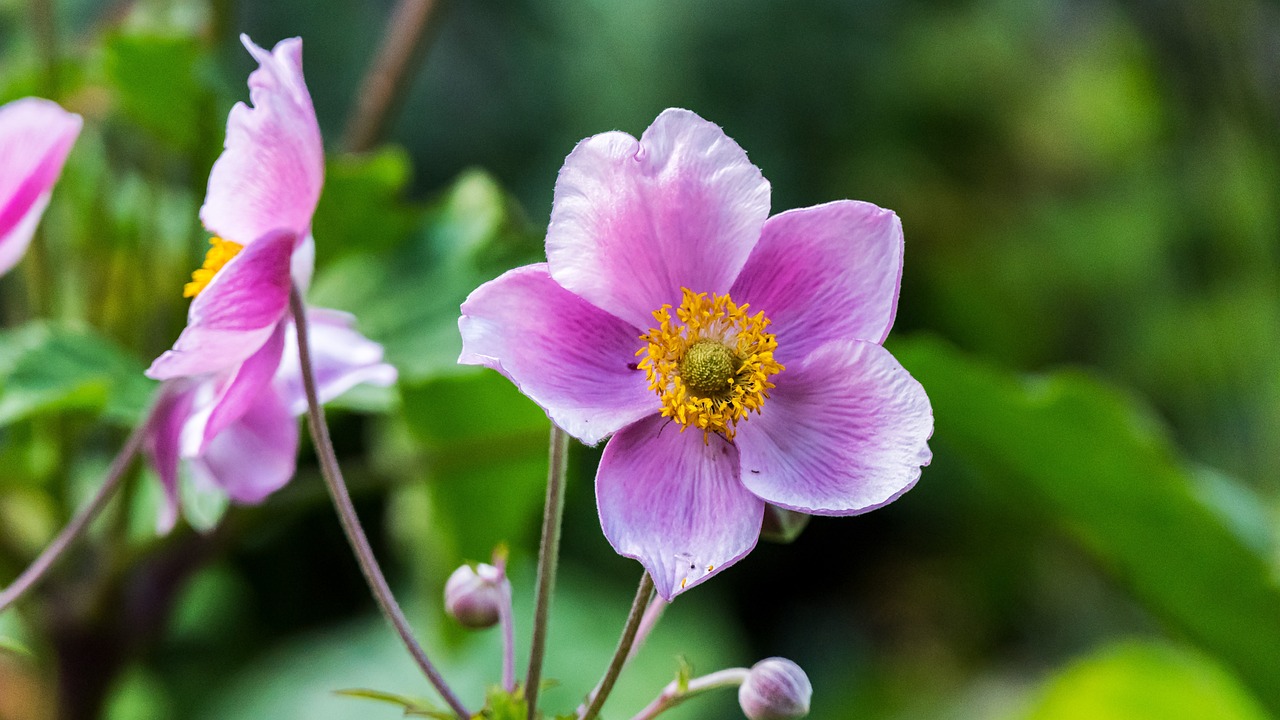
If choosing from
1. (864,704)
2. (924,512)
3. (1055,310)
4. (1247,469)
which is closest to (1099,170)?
(1055,310)

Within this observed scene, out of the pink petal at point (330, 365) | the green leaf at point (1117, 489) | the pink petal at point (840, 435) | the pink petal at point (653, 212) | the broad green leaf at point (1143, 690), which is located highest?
the pink petal at point (653, 212)

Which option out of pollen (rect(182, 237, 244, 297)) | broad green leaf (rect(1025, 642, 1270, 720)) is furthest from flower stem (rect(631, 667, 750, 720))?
broad green leaf (rect(1025, 642, 1270, 720))

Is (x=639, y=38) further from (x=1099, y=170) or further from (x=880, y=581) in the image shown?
(x=1099, y=170)

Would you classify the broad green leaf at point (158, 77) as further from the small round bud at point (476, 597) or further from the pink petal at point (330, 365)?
the small round bud at point (476, 597)

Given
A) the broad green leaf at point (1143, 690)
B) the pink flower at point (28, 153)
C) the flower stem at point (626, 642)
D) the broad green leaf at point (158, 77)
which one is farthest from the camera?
the broad green leaf at point (1143, 690)

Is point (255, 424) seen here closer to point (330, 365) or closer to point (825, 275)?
point (330, 365)

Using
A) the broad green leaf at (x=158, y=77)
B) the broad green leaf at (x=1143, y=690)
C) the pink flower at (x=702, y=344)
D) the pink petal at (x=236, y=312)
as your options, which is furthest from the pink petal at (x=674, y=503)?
the broad green leaf at (x=1143, y=690)

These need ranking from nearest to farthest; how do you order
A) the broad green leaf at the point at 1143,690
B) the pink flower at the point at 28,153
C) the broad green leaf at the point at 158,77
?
the pink flower at the point at 28,153 < the broad green leaf at the point at 158,77 < the broad green leaf at the point at 1143,690
